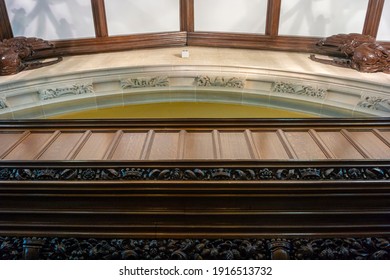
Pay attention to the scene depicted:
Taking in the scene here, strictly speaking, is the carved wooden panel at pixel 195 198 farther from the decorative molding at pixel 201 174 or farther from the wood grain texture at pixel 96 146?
the wood grain texture at pixel 96 146

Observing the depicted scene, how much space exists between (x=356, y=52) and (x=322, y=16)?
0.98 metres

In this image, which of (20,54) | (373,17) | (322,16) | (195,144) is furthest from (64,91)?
(373,17)

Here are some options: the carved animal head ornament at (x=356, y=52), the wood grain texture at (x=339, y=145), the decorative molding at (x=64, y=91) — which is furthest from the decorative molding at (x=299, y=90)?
the decorative molding at (x=64, y=91)

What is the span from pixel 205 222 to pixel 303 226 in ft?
1.77

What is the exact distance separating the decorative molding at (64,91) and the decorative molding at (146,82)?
43cm

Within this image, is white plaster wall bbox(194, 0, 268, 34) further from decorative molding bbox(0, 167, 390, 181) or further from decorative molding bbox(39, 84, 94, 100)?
decorative molding bbox(0, 167, 390, 181)

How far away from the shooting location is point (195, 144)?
90.7 inches

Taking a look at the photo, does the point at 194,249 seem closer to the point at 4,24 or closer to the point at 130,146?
the point at 130,146

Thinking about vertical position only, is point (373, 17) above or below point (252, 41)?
below

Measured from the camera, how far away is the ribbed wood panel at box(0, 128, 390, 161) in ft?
7.05

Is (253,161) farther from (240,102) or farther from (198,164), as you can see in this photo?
(240,102)

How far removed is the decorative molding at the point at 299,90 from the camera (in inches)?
147
